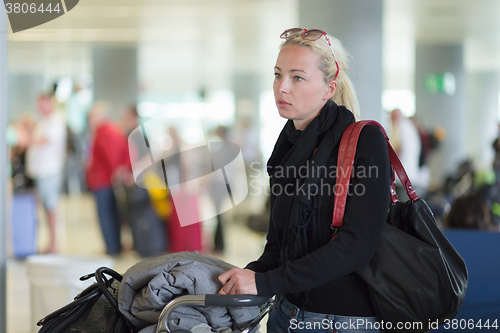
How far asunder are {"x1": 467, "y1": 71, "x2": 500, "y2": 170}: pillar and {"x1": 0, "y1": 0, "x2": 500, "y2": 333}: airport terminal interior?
0.14ft

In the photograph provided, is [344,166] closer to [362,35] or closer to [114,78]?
[362,35]

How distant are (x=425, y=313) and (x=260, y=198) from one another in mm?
10463

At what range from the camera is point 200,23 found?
8930 millimetres

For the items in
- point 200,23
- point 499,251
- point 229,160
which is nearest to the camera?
point 499,251

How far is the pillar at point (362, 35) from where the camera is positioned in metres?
3.74

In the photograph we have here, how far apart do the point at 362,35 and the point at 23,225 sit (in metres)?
4.20

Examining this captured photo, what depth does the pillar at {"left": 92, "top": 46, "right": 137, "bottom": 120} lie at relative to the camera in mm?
11102

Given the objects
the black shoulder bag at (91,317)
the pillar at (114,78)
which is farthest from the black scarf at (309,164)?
the pillar at (114,78)

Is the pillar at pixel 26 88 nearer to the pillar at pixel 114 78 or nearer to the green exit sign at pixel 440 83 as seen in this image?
the pillar at pixel 114 78

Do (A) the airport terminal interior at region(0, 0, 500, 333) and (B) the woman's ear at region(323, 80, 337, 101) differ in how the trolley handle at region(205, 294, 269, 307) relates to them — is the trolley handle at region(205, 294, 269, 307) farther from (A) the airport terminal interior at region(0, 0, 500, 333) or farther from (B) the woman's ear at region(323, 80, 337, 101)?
(A) the airport terminal interior at region(0, 0, 500, 333)

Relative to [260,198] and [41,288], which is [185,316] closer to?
[41,288]

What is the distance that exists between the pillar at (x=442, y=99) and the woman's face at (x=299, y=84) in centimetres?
982

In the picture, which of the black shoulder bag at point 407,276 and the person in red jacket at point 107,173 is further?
the person in red jacket at point 107,173

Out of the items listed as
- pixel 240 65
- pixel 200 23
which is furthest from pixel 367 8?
pixel 240 65
